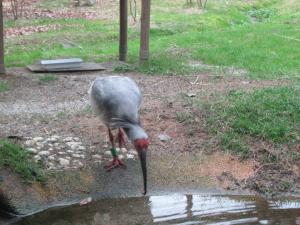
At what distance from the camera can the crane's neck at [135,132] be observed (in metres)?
5.41

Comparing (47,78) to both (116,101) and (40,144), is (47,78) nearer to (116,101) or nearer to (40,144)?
(40,144)

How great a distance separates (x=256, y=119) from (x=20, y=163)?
9.80 ft

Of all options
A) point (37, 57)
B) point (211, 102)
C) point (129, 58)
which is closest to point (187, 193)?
point (211, 102)

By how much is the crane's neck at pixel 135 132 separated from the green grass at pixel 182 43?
4688 mm

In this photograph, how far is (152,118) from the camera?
7.54 m

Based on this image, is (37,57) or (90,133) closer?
(90,133)

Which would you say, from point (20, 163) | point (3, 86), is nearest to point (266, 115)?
point (20, 163)

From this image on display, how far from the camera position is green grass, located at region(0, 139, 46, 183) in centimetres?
595

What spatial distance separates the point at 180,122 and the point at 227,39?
713 centimetres

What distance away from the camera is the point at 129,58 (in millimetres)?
11828

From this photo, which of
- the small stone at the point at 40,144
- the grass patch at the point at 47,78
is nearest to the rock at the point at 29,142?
the small stone at the point at 40,144

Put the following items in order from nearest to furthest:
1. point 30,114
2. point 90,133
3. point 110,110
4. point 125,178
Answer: point 110,110 < point 125,178 < point 90,133 < point 30,114

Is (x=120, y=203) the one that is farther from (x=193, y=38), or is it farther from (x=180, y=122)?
(x=193, y=38)

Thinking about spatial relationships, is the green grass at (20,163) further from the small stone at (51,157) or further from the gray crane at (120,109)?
the gray crane at (120,109)
